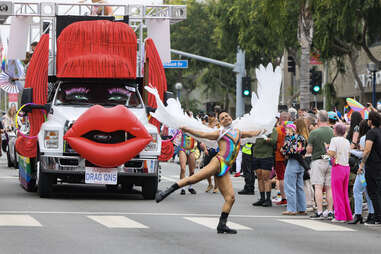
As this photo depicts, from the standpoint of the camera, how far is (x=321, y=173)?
52.9 ft

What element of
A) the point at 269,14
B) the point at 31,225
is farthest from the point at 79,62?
the point at 269,14

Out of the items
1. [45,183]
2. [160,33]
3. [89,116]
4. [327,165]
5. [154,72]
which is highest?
[160,33]

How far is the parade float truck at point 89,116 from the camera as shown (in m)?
17.3

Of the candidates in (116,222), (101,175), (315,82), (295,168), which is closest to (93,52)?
(101,175)

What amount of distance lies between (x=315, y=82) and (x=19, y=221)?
19587 millimetres

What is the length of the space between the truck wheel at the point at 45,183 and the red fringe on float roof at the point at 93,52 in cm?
199

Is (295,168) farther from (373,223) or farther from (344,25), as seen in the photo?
(344,25)

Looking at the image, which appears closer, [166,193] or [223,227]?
[166,193]

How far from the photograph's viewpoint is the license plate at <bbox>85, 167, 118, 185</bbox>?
1752 cm

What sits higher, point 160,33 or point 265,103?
point 160,33

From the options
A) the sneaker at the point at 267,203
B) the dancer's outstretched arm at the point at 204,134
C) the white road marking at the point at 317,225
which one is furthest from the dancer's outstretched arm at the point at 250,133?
the sneaker at the point at 267,203

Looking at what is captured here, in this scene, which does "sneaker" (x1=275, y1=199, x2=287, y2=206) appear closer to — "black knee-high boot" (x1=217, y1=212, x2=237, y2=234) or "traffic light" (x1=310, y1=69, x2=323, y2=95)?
Result: "black knee-high boot" (x1=217, y1=212, x2=237, y2=234)

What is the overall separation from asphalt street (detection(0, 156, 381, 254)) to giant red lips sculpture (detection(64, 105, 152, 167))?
874 millimetres

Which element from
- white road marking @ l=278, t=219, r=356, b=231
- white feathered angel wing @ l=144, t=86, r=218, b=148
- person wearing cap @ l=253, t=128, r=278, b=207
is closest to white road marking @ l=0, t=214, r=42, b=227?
white feathered angel wing @ l=144, t=86, r=218, b=148
